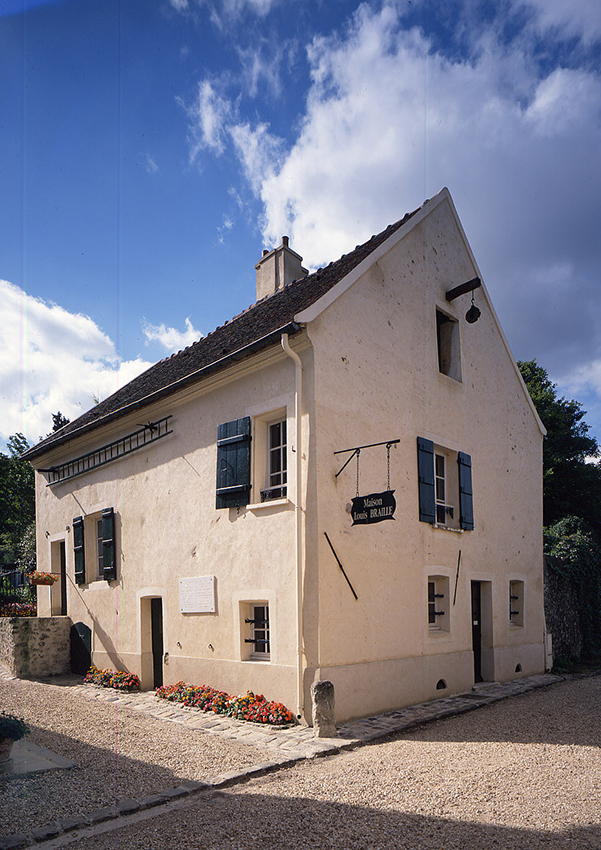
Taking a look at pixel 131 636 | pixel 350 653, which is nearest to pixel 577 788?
pixel 350 653

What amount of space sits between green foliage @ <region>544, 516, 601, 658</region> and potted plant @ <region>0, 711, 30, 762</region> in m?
13.4

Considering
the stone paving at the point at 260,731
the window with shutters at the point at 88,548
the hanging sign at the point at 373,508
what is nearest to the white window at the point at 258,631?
the stone paving at the point at 260,731

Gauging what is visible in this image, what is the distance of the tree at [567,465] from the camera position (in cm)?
2345

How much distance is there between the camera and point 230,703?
30.5 feet

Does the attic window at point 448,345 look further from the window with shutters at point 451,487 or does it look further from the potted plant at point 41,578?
the potted plant at point 41,578

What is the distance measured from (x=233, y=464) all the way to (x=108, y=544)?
449 cm

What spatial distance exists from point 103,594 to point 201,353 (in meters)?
5.37

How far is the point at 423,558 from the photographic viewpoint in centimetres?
1085

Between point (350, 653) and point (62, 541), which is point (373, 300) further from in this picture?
point (62, 541)

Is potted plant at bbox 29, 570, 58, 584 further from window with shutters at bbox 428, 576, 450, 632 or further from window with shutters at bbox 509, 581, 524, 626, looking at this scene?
window with shutters at bbox 509, 581, 524, 626

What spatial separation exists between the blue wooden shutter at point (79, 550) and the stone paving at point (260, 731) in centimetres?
223

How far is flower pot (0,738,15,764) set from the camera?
661 cm

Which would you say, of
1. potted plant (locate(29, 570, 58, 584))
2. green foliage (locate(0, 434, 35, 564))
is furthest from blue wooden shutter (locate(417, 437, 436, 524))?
green foliage (locate(0, 434, 35, 564))

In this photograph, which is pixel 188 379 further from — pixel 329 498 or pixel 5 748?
pixel 5 748
